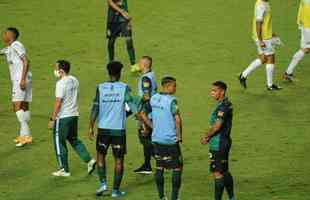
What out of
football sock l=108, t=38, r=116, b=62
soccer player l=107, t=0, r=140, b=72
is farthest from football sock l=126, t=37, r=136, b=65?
football sock l=108, t=38, r=116, b=62

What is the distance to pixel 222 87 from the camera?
48.8 feet

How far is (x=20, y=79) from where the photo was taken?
1875cm

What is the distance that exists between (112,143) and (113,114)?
49 centimetres

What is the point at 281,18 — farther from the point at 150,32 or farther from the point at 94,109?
the point at 94,109

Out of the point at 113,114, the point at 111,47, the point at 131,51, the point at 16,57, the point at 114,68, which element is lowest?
the point at 113,114

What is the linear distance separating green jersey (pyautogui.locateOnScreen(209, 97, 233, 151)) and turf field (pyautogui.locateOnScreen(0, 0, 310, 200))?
4.38 feet

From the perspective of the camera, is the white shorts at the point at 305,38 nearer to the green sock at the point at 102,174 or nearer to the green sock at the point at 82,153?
the green sock at the point at 82,153

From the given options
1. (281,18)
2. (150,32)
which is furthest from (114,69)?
(281,18)

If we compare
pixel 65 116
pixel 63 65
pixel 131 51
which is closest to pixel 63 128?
pixel 65 116

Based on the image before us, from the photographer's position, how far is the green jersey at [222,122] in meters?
14.8

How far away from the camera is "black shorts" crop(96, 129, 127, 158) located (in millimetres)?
15719

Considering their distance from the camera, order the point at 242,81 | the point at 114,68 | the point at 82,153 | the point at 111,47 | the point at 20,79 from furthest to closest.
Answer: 1. the point at 111,47
2. the point at 242,81
3. the point at 20,79
4. the point at 82,153
5. the point at 114,68

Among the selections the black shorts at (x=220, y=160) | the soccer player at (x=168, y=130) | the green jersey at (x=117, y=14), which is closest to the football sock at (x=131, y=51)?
the green jersey at (x=117, y=14)

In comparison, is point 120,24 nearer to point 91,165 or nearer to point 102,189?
point 91,165
